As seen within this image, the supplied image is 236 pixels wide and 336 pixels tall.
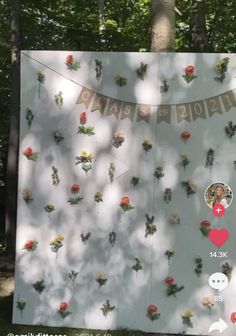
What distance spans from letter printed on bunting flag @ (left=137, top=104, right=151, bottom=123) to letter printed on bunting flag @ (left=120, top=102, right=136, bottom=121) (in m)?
0.06

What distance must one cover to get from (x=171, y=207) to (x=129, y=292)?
0.93m

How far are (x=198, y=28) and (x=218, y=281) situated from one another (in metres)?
5.92

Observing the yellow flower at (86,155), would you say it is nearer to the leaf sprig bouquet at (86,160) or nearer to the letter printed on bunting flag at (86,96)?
the leaf sprig bouquet at (86,160)

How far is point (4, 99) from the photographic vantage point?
13.4m

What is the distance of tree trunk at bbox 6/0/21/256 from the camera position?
9359 millimetres

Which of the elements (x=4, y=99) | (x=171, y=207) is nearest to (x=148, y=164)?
(x=171, y=207)

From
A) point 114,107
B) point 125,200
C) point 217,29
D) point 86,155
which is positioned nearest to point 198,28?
point 217,29

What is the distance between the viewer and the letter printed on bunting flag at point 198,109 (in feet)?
17.5

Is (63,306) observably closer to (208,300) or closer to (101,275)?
(101,275)

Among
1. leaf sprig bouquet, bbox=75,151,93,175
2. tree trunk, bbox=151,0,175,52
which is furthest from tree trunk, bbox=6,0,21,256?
leaf sprig bouquet, bbox=75,151,93,175

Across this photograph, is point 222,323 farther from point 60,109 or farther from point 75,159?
point 60,109

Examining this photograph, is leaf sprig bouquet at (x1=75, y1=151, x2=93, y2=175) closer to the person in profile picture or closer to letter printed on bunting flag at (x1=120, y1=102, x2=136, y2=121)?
letter printed on bunting flag at (x1=120, y1=102, x2=136, y2=121)

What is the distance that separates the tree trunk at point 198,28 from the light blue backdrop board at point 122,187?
4633 mm

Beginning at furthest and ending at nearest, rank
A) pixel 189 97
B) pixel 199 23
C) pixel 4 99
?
1. pixel 4 99
2. pixel 199 23
3. pixel 189 97
